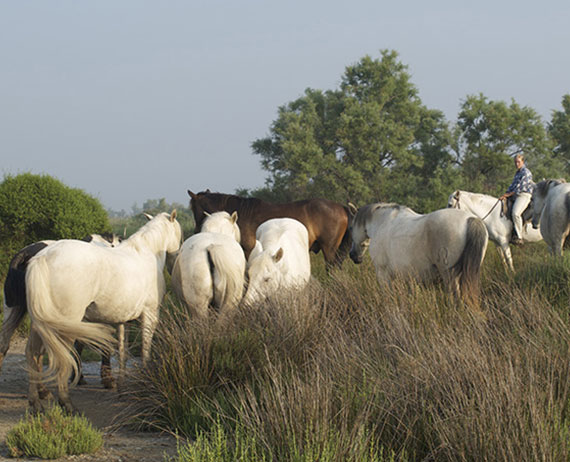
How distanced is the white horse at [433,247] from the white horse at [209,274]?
6.67ft

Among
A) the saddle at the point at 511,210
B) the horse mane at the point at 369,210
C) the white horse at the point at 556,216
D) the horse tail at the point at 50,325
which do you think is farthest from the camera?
the saddle at the point at 511,210

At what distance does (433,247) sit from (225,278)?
2521 mm

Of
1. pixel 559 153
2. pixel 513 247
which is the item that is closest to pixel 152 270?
pixel 513 247

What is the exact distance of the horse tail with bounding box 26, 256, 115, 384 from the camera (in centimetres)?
557

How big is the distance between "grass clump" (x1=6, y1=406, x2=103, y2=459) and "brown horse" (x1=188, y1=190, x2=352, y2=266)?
7711mm

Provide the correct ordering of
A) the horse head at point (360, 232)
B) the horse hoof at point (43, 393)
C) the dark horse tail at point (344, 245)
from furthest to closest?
1. the dark horse tail at point (344, 245)
2. the horse head at point (360, 232)
3. the horse hoof at point (43, 393)

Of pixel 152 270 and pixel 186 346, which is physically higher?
pixel 152 270

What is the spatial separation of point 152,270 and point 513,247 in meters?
11.5

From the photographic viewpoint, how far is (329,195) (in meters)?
38.8

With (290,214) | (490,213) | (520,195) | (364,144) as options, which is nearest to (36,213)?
(290,214)

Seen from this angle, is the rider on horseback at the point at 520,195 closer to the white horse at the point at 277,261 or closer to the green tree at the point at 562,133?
the white horse at the point at 277,261

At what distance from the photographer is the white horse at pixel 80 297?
5.62 m

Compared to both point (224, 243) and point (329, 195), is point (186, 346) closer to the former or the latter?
point (224, 243)

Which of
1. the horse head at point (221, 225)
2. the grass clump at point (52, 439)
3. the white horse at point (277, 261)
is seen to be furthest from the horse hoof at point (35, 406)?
the horse head at point (221, 225)
